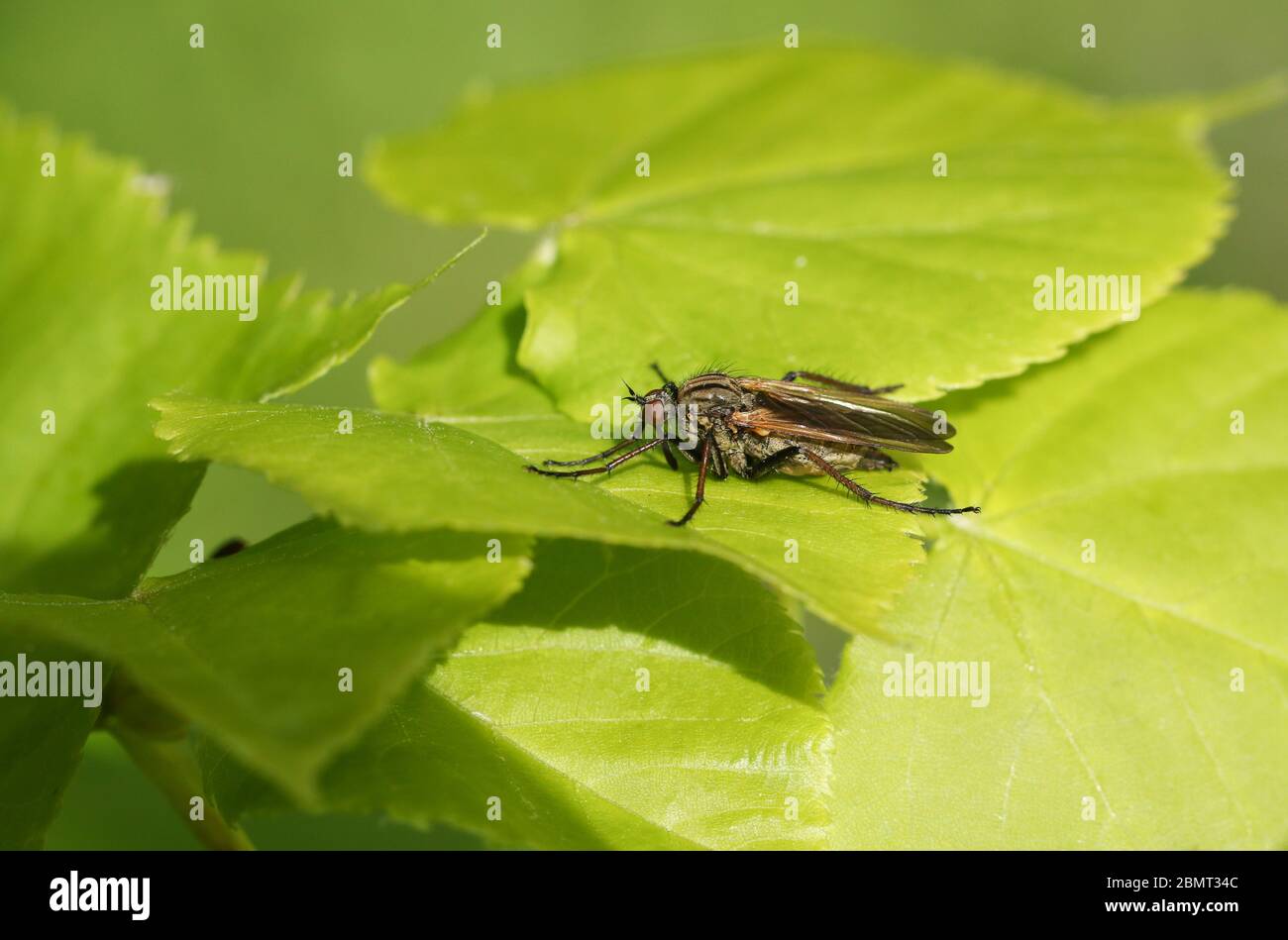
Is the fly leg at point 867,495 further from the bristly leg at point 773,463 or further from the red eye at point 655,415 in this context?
the red eye at point 655,415

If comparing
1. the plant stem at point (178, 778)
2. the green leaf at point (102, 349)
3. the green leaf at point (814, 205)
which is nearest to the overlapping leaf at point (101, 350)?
the green leaf at point (102, 349)

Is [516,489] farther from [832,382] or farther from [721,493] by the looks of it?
[832,382]

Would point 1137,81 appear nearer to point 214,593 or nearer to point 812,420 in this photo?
point 812,420

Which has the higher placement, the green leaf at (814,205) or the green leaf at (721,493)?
the green leaf at (814,205)

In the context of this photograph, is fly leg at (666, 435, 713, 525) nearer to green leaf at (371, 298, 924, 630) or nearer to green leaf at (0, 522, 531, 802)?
green leaf at (371, 298, 924, 630)

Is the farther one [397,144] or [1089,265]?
[397,144]

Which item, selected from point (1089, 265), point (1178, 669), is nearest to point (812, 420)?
point (1089, 265)
